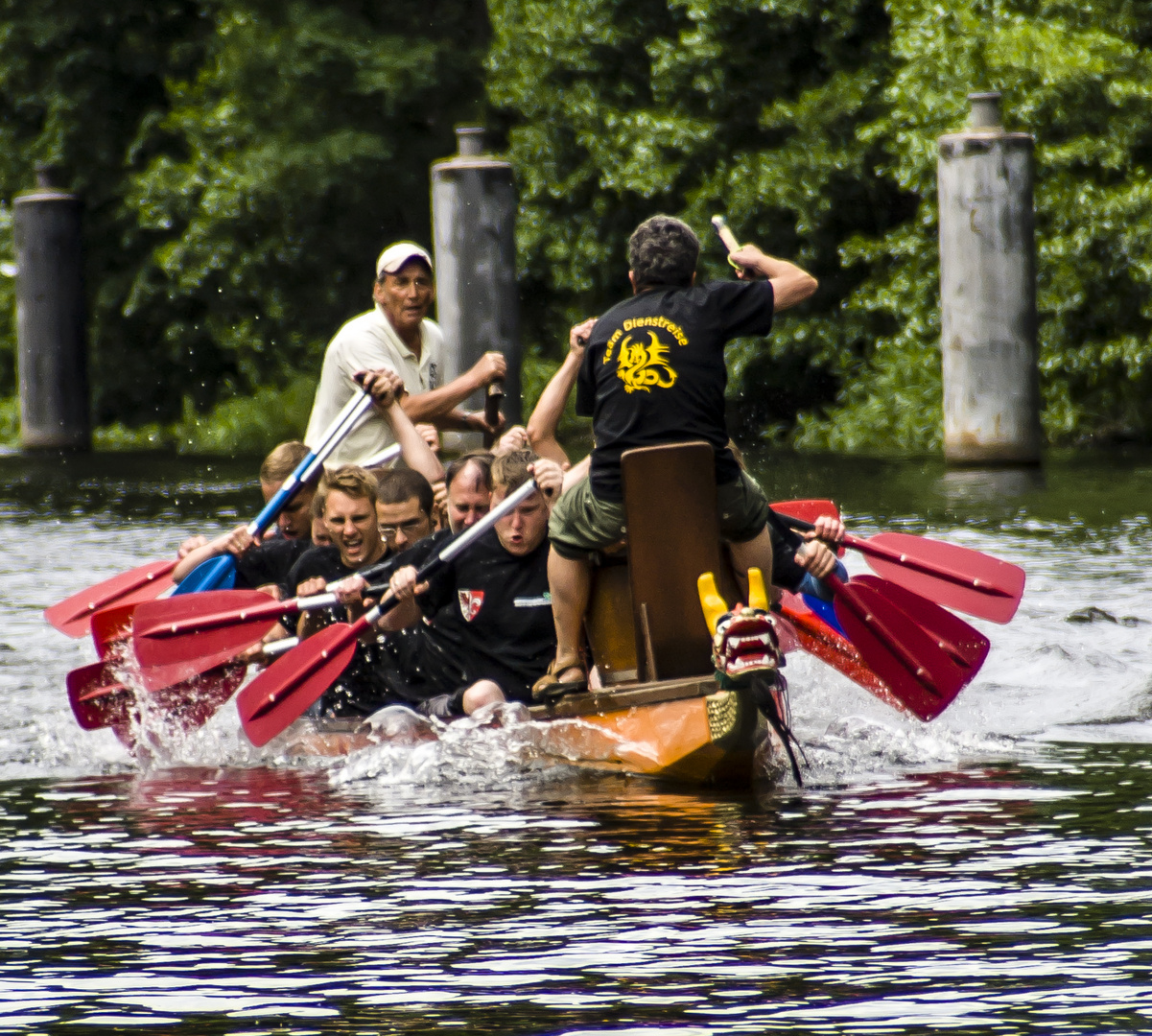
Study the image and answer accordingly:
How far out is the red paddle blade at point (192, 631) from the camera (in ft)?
27.6

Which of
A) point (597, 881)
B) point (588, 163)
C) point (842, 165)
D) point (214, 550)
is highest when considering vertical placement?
point (588, 163)

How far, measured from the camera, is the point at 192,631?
8.41m

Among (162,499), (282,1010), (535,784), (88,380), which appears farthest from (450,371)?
(282,1010)

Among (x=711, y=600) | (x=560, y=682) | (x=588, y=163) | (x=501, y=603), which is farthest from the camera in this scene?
(x=588, y=163)

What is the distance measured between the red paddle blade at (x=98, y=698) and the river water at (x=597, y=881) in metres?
0.14

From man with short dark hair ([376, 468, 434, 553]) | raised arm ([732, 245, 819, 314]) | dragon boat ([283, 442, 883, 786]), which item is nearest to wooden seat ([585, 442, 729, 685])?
dragon boat ([283, 442, 883, 786])

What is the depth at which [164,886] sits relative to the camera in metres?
5.94

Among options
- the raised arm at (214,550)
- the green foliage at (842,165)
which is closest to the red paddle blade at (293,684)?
the raised arm at (214,550)

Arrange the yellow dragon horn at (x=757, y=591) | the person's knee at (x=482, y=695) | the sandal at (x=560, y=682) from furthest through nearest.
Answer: the person's knee at (x=482, y=695) < the sandal at (x=560, y=682) < the yellow dragon horn at (x=757, y=591)

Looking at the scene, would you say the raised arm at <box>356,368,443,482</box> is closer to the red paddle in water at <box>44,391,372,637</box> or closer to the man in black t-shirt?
the red paddle in water at <box>44,391,372,637</box>

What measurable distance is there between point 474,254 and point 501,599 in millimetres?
12298

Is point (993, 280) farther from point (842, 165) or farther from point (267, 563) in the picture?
point (267, 563)

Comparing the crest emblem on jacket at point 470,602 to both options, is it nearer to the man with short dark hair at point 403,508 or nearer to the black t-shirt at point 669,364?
the man with short dark hair at point 403,508

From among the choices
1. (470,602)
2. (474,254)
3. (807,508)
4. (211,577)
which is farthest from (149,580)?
(474,254)
